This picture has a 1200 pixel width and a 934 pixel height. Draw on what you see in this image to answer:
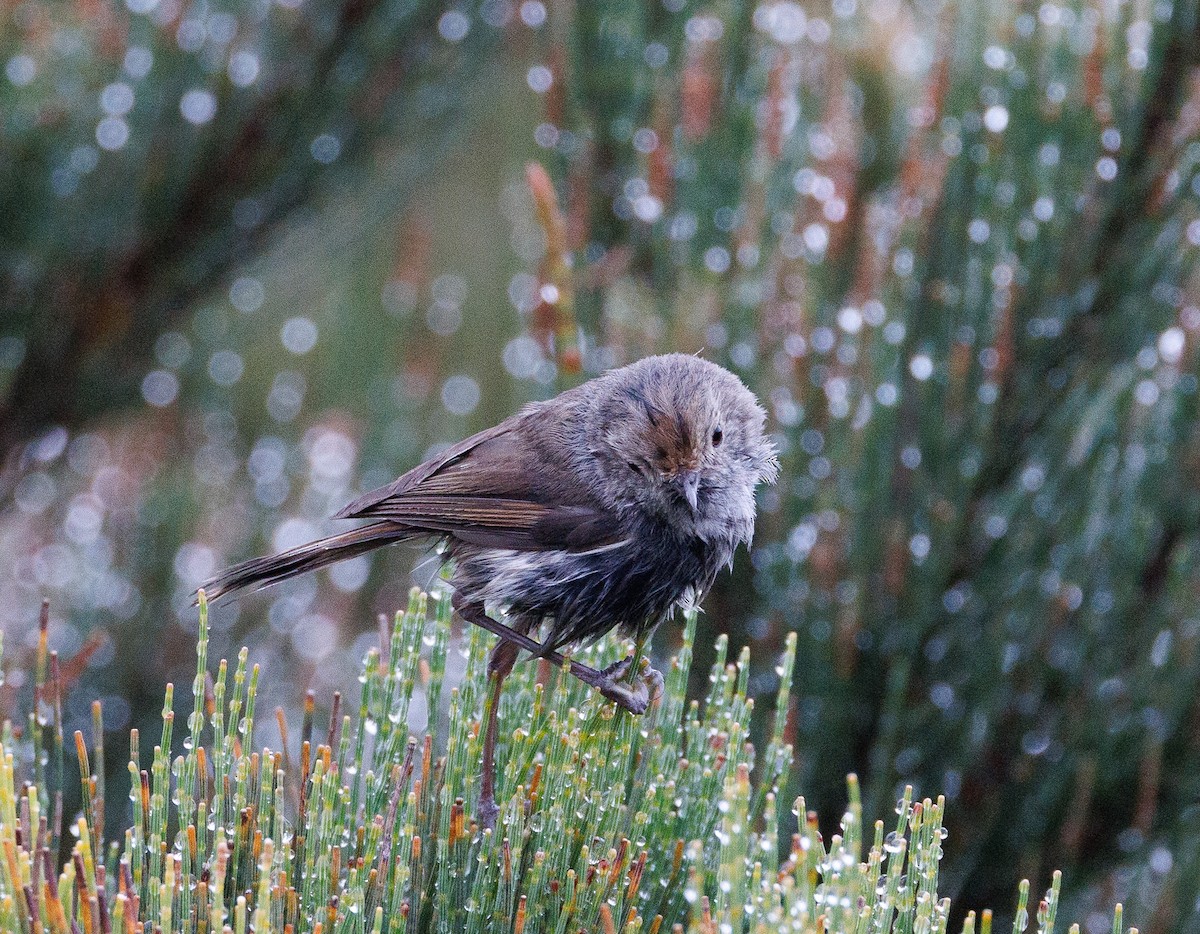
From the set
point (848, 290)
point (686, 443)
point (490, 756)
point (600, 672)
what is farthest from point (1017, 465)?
point (490, 756)

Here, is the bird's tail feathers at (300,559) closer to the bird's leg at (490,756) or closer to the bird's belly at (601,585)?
the bird's belly at (601,585)

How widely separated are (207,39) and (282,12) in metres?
0.21

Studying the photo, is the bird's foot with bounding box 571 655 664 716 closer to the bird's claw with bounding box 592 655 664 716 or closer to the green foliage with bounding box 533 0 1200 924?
the bird's claw with bounding box 592 655 664 716

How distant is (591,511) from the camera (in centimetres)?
253

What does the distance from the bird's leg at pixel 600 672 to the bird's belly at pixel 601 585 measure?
6 cm

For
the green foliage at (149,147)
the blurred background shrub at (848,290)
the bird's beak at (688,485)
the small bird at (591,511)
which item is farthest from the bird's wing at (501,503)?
the green foliage at (149,147)

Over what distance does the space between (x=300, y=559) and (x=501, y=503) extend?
1.34 ft

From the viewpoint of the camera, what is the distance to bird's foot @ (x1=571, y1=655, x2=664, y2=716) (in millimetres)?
1977

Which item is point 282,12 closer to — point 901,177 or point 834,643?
point 901,177

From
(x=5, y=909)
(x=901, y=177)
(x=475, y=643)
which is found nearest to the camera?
(x=5, y=909)

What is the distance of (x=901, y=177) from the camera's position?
281 centimetres

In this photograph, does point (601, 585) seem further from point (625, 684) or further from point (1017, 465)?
point (1017, 465)

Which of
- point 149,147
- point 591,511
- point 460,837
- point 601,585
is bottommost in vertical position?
point 460,837

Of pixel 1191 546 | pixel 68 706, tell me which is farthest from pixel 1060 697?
pixel 68 706
